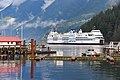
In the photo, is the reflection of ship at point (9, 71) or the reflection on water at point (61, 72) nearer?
the reflection on water at point (61, 72)

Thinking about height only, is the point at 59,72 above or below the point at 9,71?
below

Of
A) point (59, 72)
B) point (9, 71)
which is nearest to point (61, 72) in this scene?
point (59, 72)

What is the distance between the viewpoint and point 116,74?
249ft

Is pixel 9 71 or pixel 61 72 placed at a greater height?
pixel 9 71

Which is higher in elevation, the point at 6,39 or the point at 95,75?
the point at 6,39

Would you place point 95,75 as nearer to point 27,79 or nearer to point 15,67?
point 27,79

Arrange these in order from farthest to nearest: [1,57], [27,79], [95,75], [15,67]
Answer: [1,57] < [15,67] < [95,75] < [27,79]

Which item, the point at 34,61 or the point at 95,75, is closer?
the point at 95,75

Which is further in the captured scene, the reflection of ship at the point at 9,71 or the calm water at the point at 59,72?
the reflection of ship at the point at 9,71

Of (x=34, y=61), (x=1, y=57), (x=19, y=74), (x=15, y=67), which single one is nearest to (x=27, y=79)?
(x=19, y=74)

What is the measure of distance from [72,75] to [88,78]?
481 cm

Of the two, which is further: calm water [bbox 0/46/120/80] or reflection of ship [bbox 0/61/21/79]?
reflection of ship [bbox 0/61/21/79]

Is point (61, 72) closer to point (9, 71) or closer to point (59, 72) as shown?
point (59, 72)

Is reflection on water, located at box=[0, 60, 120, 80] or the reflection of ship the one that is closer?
reflection on water, located at box=[0, 60, 120, 80]
